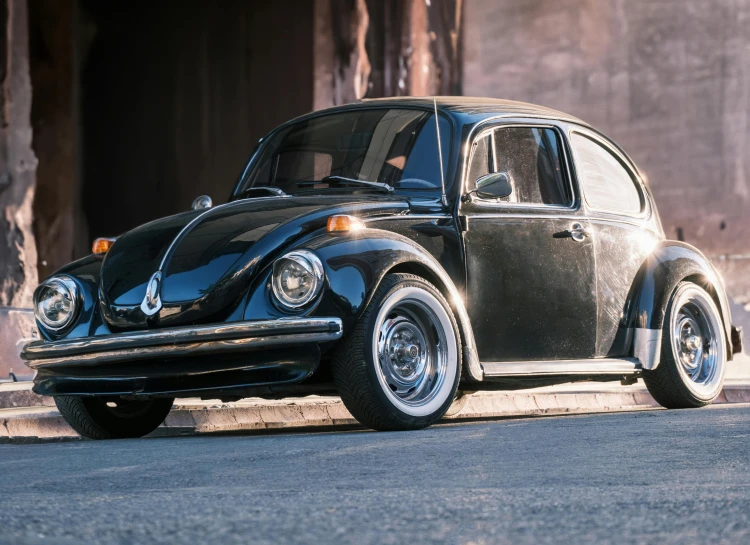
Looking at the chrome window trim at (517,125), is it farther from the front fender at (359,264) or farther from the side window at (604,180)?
the front fender at (359,264)

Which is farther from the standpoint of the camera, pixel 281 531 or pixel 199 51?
pixel 199 51

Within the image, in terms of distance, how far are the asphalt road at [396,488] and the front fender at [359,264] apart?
0.57 m

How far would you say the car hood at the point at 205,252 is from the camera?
6242 mm

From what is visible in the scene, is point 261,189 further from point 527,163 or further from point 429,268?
point 527,163

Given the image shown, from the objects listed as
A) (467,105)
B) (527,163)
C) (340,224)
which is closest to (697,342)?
(527,163)

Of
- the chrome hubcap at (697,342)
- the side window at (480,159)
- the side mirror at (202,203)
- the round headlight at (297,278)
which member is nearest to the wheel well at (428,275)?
the round headlight at (297,278)

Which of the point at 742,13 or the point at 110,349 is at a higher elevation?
the point at 742,13

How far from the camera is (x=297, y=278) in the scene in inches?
241

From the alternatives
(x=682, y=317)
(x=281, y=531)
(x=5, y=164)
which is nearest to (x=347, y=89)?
(x=5, y=164)

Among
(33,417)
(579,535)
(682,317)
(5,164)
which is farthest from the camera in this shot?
(5,164)

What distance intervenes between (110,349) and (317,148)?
1910 mm

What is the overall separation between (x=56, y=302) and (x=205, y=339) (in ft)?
3.67

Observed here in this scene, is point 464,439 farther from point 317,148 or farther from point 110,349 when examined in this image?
point 317,148

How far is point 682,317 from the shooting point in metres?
8.45
